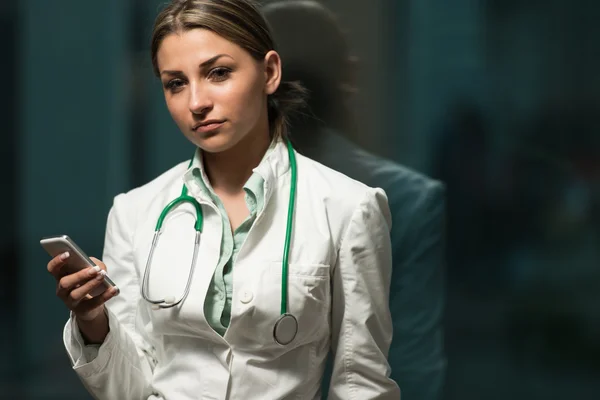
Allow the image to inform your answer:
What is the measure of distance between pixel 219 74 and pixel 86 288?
0.37 meters

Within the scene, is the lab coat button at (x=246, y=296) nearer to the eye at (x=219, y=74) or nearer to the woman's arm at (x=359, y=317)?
the woman's arm at (x=359, y=317)

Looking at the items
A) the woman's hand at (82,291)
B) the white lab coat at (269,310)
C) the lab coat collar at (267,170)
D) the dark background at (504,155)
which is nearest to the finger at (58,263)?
the woman's hand at (82,291)

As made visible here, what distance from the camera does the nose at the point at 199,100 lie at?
3.82 ft

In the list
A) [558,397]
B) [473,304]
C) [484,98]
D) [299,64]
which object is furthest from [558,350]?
[299,64]

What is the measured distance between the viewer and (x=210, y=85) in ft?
3.87

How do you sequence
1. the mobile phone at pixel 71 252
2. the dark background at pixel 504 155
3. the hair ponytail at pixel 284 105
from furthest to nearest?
the dark background at pixel 504 155 → the hair ponytail at pixel 284 105 → the mobile phone at pixel 71 252

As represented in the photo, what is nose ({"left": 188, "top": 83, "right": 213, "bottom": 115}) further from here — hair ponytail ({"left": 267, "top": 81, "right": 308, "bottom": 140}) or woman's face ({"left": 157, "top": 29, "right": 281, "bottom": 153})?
hair ponytail ({"left": 267, "top": 81, "right": 308, "bottom": 140})

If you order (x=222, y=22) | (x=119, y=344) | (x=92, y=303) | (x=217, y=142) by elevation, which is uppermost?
(x=222, y=22)

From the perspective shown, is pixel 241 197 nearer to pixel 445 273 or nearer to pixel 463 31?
pixel 445 273

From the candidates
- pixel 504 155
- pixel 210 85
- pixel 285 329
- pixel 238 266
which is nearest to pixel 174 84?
pixel 210 85

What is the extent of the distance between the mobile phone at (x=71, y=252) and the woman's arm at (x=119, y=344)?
106 millimetres

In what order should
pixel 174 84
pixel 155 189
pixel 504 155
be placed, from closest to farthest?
pixel 174 84
pixel 155 189
pixel 504 155

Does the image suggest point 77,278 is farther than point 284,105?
No

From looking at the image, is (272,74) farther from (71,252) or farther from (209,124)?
(71,252)
